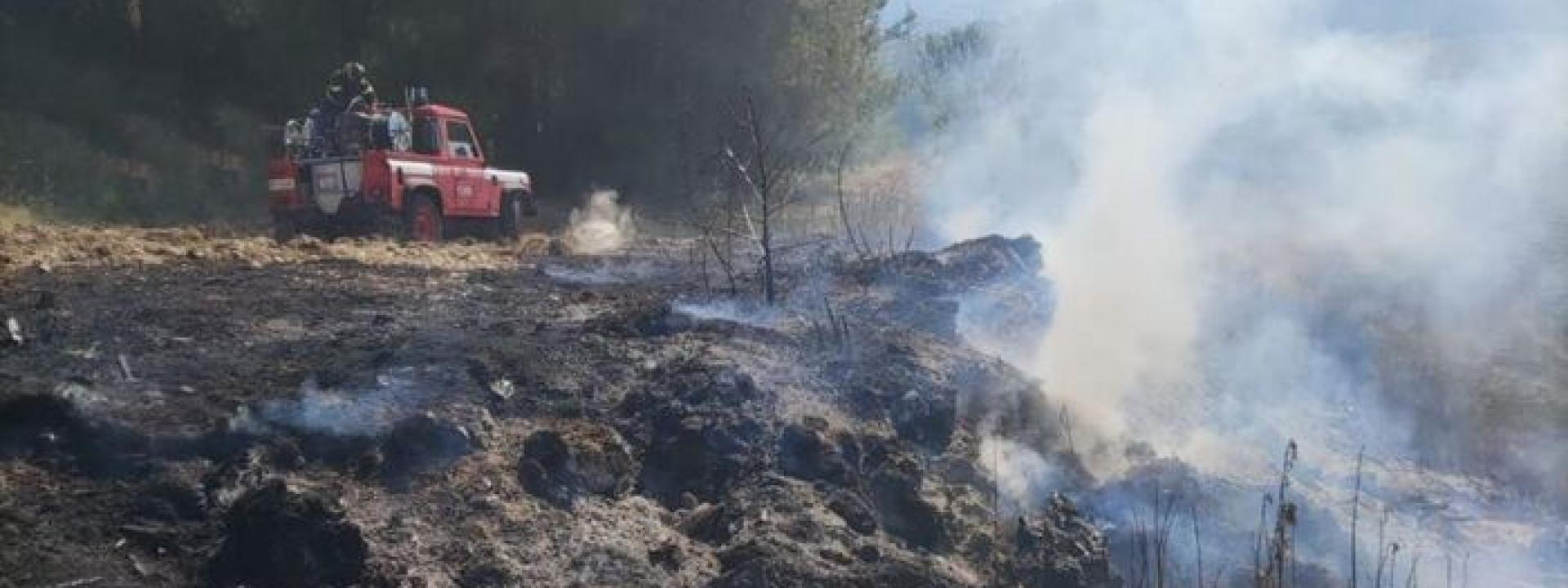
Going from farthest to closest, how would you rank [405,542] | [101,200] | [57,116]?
[57,116], [101,200], [405,542]

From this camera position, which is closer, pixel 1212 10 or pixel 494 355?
pixel 494 355

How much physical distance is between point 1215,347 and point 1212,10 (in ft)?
31.6

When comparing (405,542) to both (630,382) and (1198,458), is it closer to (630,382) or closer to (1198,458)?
(630,382)

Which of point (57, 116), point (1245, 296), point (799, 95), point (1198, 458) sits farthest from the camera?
point (799, 95)

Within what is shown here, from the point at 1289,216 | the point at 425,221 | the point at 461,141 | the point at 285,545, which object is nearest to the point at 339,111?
the point at 425,221

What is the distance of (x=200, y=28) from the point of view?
21188 mm

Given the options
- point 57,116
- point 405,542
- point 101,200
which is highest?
point 57,116

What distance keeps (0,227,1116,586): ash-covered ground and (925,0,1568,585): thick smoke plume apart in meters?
2.15

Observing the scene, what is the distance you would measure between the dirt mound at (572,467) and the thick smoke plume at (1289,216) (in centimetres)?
379

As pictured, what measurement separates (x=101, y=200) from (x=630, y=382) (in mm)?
12077

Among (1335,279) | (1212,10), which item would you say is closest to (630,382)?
(1335,279)

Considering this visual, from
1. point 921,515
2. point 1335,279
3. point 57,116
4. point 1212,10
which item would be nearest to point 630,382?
point 921,515

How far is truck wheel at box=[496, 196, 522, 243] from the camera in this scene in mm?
16312

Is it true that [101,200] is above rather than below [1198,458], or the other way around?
above
